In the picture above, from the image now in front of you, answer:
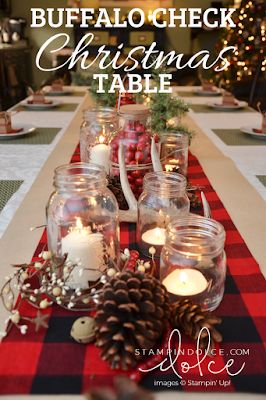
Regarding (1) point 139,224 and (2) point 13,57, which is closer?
(1) point 139,224

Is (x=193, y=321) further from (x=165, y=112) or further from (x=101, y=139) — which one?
(x=165, y=112)

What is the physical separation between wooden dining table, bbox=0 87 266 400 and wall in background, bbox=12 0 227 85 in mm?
4301

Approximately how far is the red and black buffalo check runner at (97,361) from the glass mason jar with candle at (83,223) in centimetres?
7

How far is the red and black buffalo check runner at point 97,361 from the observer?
48cm

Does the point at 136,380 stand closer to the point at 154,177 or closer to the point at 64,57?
the point at 154,177

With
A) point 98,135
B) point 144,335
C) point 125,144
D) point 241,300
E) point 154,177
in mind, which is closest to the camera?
point 144,335

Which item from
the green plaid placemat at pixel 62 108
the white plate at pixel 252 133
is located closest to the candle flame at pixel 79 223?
the white plate at pixel 252 133

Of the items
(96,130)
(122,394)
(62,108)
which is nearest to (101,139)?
(96,130)

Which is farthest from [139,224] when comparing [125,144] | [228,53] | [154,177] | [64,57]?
[228,53]

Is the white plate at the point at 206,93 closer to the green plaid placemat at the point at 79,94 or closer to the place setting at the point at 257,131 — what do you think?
the green plaid placemat at the point at 79,94

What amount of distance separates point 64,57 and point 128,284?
4844 millimetres

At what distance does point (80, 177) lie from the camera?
0.70 metres

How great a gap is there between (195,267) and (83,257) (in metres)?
0.15

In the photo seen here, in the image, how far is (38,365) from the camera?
50 cm
